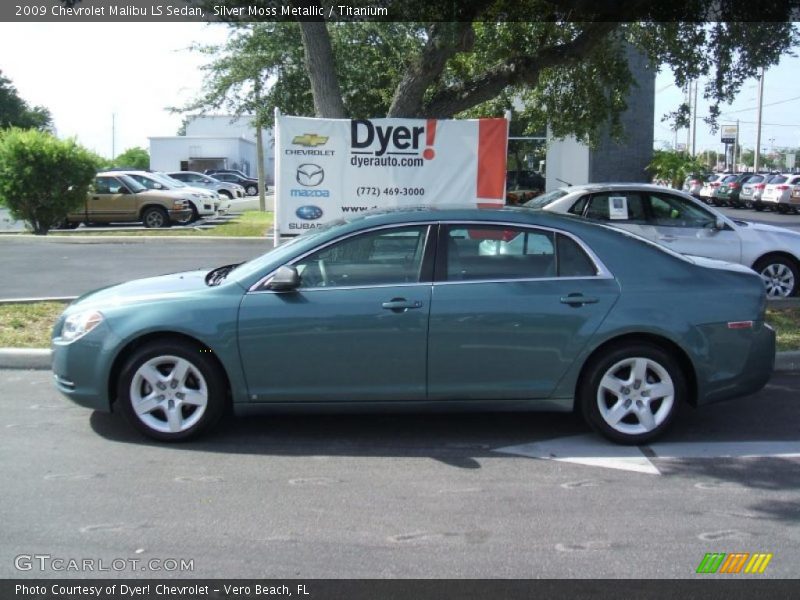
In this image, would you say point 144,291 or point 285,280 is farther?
point 144,291

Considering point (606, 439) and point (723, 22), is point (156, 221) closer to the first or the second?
point (723, 22)

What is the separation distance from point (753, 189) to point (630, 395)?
34.8m

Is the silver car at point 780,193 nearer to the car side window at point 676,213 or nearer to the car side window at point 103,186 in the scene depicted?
the car side window at point 676,213

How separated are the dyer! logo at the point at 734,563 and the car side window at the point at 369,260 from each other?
2.45 m

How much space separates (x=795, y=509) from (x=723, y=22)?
7912 millimetres

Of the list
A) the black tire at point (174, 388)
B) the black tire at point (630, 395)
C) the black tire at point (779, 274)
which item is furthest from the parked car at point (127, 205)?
the black tire at point (630, 395)

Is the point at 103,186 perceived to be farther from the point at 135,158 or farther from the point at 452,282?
the point at 135,158

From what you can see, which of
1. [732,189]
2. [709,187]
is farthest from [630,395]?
[709,187]

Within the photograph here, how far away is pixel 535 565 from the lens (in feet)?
12.5

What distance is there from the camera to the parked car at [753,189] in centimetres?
3584

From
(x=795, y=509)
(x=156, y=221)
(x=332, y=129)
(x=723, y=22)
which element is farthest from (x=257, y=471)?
(x=156, y=221)

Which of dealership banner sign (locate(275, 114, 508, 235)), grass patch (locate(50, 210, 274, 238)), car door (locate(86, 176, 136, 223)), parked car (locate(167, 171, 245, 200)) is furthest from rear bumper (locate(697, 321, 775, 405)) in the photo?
parked car (locate(167, 171, 245, 200))

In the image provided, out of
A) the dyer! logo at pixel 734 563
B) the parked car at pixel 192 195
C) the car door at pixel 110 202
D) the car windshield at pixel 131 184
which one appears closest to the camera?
the dyer! logo at pixel 734 563

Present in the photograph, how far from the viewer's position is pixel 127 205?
22.2 metres
